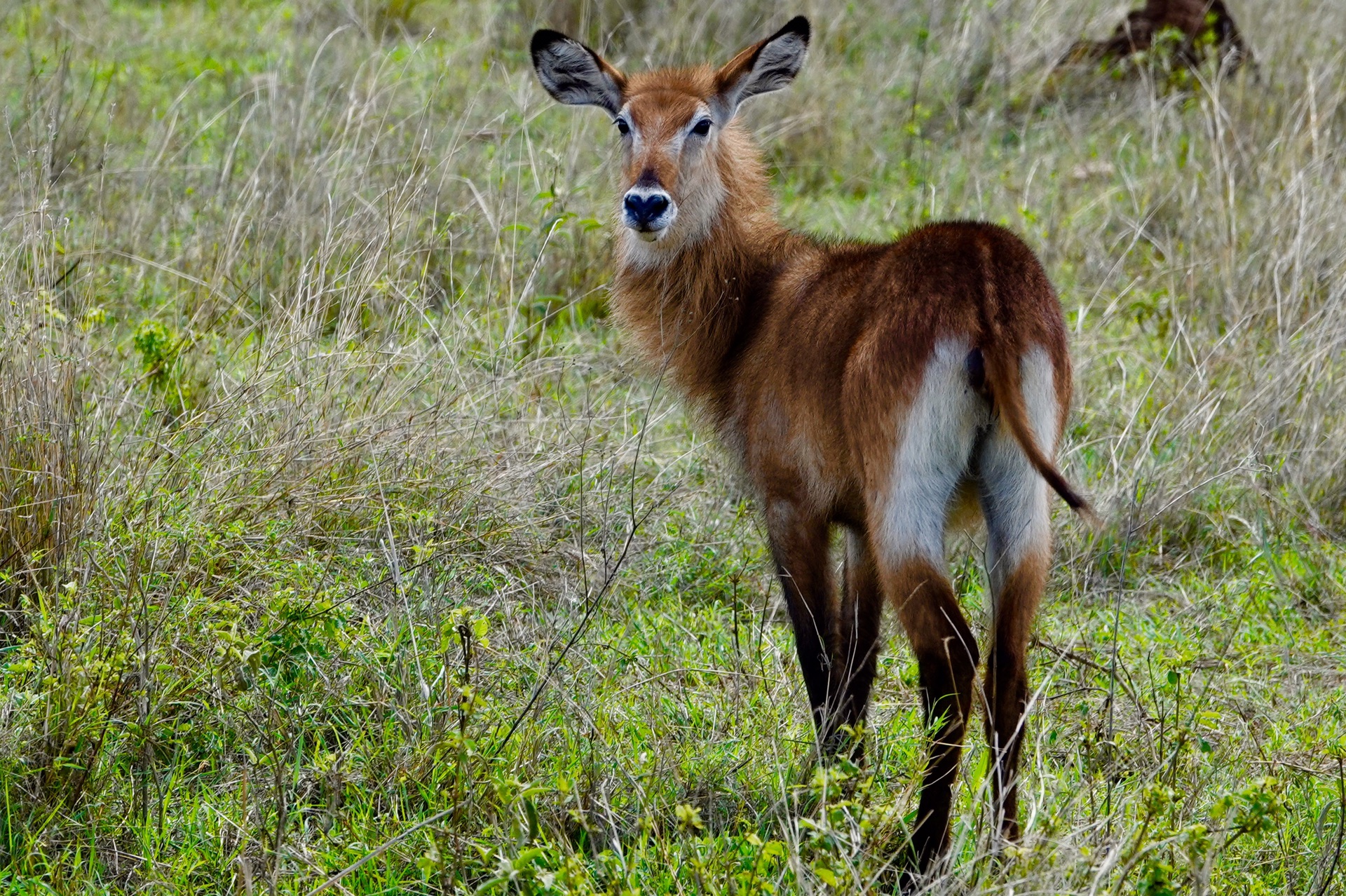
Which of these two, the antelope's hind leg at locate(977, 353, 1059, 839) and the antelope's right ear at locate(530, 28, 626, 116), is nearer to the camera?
the antelope's hind leg at locate(977, 353, 1059, 839)

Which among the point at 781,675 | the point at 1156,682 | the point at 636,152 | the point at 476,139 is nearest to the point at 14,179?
the point at 476,139

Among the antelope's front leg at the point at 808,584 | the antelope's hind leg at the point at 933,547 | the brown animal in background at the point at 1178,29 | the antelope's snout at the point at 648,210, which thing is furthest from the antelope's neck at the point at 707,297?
the brown animal in background at the point at 1178,29

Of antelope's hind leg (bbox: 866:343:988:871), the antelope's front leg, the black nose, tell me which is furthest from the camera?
the black nose

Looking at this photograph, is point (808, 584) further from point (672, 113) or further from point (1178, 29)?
point (1178, 29)

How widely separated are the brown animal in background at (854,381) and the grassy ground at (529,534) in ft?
0.63

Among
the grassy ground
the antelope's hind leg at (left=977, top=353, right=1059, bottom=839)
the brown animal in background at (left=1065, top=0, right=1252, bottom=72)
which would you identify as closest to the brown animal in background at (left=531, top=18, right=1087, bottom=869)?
the antelope's hind leg at (left=977, top=353, right=1059, bottom=839)

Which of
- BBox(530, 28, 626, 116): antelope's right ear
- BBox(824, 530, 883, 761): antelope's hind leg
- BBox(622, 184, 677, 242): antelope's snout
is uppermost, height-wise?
BBox(530, 28, 626, 116): antelope's right ear

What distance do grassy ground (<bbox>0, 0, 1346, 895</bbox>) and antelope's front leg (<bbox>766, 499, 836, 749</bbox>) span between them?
0.15 m

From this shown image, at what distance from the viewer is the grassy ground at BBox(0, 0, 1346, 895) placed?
266 cm

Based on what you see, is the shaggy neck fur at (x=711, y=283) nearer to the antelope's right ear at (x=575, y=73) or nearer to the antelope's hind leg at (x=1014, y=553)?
the antelope's right ear at (x=575, y=73)

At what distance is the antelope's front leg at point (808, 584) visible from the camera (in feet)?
10.2

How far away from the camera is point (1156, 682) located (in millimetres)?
3467

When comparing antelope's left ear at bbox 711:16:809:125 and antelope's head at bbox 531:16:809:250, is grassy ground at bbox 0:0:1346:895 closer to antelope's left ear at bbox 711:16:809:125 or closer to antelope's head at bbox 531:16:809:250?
antelope's head at bbox 531:16:809:250

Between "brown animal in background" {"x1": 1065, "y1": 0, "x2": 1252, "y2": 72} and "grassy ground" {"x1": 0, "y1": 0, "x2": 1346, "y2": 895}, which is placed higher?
"brown animal in background" {"x1": 1065, "y1": 0, "x2": 1252, "y2": 72}
